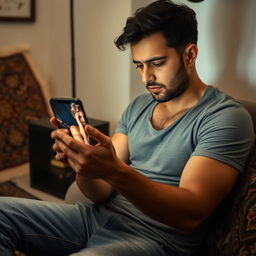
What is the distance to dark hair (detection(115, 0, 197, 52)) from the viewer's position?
1075 mm

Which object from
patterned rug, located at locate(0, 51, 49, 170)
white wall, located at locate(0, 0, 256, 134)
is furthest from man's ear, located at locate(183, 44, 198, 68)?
patterned rug, located at locate(0, 51, 49, 170)

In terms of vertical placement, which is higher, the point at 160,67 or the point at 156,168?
the point at 160,67

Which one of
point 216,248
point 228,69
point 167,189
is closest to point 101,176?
point 167,189

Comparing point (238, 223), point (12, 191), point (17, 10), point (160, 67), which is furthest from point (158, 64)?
point (17, 10)

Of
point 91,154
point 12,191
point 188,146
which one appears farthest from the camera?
point 12,191

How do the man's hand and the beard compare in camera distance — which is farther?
the beard

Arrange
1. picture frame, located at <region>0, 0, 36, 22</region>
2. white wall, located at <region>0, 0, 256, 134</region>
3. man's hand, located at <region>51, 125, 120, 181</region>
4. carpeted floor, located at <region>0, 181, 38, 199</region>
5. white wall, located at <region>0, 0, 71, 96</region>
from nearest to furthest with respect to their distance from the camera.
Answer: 1. man's hand, located at <region>51, 125, 120, 181</region>
2. white wall, located at <region>0, 0, 256, 134</region>
3. carpeted floor, located at <region>0, 181, 38, 199</region>
4. picture frame, located at <region>0, 0, 36, 22</region>
5. white wall, located at <region>0, 0, 71, 96</region>

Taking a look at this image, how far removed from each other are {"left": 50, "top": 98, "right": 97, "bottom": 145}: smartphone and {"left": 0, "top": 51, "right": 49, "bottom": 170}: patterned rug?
1288 mm

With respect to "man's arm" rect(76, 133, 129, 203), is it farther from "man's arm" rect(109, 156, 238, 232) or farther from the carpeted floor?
the carpeted floor

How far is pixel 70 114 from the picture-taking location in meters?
0.89

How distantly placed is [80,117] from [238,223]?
48cm

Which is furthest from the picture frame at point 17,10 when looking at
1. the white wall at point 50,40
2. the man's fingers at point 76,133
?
the man's fingers at point 76,133

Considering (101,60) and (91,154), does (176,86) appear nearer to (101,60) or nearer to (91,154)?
(91,154)

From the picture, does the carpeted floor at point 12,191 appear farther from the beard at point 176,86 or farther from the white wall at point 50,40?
the beard at point 176,86
